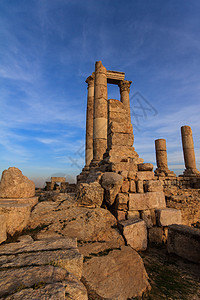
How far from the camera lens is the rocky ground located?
159 centimetres

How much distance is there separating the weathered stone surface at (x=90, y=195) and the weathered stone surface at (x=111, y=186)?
19 centimetres

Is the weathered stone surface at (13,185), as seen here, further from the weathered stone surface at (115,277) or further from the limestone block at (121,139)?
the limestone block at (121,139)

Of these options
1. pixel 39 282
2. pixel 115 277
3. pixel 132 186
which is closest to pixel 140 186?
pixel 132 186

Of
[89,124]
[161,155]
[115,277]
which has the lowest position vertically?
[115,277]

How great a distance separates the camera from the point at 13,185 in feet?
13.5

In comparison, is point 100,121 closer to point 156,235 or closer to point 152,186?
point 152,186

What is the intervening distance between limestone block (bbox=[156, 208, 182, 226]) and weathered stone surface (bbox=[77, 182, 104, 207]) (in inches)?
71.4

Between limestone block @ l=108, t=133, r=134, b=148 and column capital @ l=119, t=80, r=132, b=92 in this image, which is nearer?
limestone block @ l=108, t=133, r=134, b=148

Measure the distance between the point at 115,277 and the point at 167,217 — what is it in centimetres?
284

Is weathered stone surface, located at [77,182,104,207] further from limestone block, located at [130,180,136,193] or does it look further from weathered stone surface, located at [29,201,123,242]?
limestone block, located at [130,180,136,193]

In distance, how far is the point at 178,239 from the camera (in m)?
3.79

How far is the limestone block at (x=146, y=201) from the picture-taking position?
15.3ft

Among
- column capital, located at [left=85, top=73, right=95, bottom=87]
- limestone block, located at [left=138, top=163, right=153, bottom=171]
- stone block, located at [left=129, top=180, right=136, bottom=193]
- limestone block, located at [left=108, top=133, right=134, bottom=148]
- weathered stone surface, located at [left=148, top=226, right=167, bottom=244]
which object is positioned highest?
column capital, located at [left=85, top=73, right=95, bottom=87]

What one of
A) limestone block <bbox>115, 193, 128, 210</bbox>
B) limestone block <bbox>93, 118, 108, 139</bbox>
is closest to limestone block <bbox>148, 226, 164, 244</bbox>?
limestone block <bbox>115, 193, 128, 210</bbox>
